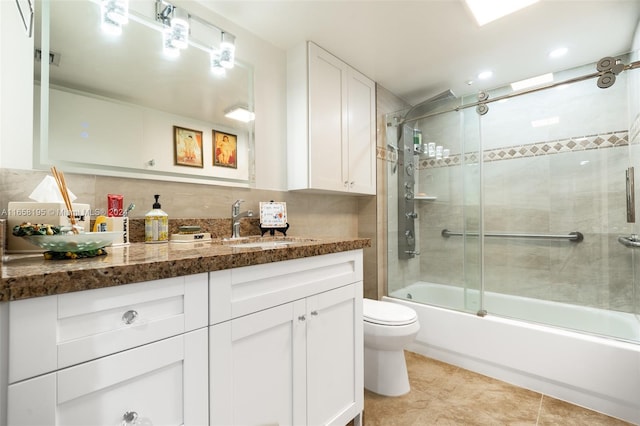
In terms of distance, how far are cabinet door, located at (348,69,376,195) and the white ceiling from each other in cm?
13

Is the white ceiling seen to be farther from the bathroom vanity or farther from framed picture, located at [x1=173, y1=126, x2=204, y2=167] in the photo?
the bathroom vanity

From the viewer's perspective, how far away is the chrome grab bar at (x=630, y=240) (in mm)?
1865

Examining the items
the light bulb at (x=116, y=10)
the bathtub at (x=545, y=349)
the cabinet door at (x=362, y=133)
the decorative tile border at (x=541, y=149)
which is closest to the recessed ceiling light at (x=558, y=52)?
the decorative tile border at (x=541, y=149)

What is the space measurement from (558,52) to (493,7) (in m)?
0.87

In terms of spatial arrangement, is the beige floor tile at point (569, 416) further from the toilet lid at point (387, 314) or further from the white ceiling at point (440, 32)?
the white ceiling at point (440, 32)

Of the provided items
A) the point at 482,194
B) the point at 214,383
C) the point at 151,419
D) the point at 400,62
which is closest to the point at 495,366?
the point at 482,194

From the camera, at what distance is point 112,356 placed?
26.2 inches

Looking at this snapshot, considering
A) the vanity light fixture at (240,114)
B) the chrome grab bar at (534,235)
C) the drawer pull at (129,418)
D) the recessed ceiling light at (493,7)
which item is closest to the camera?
the drawer pull at (129,418)

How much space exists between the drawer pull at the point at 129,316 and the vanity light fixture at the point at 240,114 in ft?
4.43

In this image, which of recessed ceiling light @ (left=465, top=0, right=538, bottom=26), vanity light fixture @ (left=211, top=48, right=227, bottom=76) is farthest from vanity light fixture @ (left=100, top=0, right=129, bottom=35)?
recessed ceiling light @ (left=465, top=0, right=538, bottom=26)

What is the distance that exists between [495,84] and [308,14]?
1941mm

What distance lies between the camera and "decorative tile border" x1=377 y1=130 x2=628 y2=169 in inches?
83.4

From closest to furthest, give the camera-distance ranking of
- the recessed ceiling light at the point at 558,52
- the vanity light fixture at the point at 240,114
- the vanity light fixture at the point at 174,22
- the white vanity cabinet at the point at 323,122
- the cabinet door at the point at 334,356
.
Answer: the cabinet door at the point at 334,356 → the vanity light fixture at the point at 174,22 → the vanity light fixture at the point at 240,114 → the white vanity cabinet at the point at 323,122 → the recessed ceiling light at the point at 558,52

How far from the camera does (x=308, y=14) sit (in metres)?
1.74
